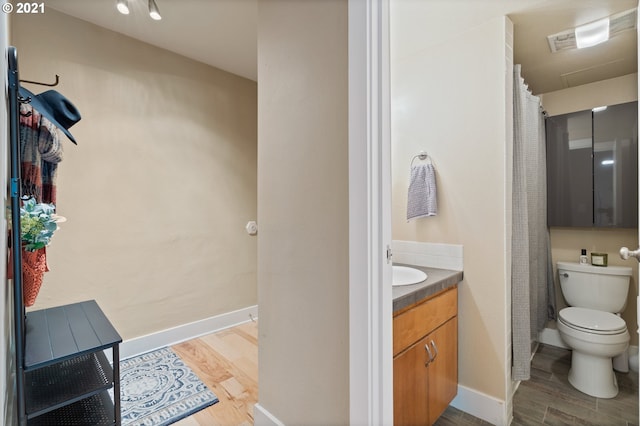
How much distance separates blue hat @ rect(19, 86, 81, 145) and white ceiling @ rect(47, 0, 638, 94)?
108 centimetres

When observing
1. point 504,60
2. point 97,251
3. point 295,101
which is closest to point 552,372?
point 504,60

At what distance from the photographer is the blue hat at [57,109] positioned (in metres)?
1.27

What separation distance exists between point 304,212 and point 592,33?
209 cm

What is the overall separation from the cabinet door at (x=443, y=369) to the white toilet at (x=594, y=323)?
35.2 inches

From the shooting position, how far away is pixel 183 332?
2656 mm

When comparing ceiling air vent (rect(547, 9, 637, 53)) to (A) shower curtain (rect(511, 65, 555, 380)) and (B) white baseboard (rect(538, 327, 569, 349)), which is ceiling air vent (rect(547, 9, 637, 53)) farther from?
(B) white baseboard (rect(538, 327, 569, 349))

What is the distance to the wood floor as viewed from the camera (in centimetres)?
174

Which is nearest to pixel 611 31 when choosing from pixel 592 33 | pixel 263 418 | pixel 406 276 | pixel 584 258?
pixel 592 33

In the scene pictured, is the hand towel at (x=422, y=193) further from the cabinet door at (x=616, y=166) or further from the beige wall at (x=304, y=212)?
the cabinet door at (x=616, y=166)

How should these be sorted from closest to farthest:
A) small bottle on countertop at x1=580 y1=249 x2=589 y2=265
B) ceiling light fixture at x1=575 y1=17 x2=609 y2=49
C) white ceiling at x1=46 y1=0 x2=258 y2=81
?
ceiling light fixture at x1=575 y1=17 x2=609 y2=49, white ceiling at x1=46 y1=0 x2=258 y2=81, small bottle on countertop at x1=580 y1=249 x2=589 y2=265

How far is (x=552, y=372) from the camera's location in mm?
2271

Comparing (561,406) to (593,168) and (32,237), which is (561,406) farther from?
(32,237)

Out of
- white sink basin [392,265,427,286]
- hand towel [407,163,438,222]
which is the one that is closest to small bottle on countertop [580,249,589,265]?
hand towel [407,163,438,222]

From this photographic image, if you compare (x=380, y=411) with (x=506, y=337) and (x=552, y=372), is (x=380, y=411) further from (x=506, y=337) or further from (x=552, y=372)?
(x=552, y=372)
